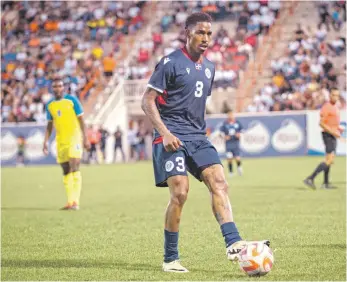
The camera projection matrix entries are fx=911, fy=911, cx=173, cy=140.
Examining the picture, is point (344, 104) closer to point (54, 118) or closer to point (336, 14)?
point (336, 14)

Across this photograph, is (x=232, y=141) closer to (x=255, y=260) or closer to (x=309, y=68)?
(x=309, y=68)

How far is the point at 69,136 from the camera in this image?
1736cm

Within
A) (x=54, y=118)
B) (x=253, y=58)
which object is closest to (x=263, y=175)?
(x=54, y=118)

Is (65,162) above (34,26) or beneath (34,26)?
beneath

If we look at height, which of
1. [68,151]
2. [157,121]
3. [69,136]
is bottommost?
[68,151]

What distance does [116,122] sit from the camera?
44.4 meters

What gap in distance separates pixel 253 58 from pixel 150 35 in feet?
21.4

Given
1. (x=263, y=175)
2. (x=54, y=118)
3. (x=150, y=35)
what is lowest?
(x=263, y=175)

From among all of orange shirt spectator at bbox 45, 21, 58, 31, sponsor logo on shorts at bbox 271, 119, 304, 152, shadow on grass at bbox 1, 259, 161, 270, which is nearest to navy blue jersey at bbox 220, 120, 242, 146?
sponsor logo on shorts at bbox 271, 119, 304, 152

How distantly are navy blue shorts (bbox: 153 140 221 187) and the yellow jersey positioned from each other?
8504 mm

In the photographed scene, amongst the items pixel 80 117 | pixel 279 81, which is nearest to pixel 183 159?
pixel 80 117

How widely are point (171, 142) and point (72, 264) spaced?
1872mm

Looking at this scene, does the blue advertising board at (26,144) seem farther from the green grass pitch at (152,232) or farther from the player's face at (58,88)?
the player's face at (58,88)

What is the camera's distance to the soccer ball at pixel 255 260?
818cm
